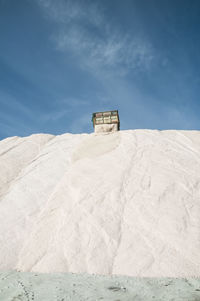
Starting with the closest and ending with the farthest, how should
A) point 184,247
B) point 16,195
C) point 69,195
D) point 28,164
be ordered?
point 184,247 → point 69,195 → point 16,195 → point 28,164

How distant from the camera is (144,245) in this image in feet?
16.1

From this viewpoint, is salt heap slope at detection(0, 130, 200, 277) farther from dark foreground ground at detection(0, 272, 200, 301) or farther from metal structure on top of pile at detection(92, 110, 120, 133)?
metal structure on top of pile at detection(92, 110, 120, 133)

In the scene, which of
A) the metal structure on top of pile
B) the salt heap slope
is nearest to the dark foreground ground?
the salt heap slope

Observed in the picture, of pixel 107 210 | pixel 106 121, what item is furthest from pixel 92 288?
pixel 106 121

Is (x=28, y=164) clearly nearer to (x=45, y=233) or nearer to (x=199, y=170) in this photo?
(x=45, y=233)

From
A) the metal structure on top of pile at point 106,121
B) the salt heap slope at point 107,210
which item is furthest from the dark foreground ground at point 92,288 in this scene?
the metal structure on top of pile at point 106,121

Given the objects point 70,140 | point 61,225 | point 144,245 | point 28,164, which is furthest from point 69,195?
point 70,140

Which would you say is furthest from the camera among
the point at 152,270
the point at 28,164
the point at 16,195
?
the point at 28,164

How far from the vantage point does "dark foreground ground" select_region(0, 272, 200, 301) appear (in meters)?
3.02

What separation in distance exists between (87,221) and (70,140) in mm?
9043

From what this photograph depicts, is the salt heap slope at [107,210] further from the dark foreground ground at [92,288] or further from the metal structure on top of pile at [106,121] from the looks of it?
the metal structure on top of pile at [106,121]

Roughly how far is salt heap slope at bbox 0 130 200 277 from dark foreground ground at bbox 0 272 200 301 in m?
0.38

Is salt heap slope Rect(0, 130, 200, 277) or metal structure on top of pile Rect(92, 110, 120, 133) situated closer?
salt heap slope Rect(0, 130, 200, 277)

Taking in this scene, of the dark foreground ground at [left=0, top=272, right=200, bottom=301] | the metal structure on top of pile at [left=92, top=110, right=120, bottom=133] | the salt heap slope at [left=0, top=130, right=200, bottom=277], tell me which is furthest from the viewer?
the metal structure on top of pile at [left=92, top=110, right=120, bottom=133]
